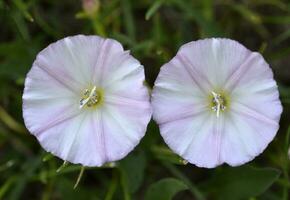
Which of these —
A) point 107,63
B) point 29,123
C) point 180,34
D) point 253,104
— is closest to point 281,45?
point 180,34

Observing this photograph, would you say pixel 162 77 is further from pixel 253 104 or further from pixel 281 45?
pixel 281 45

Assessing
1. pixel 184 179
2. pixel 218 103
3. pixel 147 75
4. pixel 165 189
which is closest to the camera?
pixel 218 103

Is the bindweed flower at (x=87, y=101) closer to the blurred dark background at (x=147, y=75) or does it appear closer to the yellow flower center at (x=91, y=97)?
the yellow flower center at (x=91, y=97)

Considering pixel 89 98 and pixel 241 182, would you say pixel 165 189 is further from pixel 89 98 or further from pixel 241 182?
pixel 89 98

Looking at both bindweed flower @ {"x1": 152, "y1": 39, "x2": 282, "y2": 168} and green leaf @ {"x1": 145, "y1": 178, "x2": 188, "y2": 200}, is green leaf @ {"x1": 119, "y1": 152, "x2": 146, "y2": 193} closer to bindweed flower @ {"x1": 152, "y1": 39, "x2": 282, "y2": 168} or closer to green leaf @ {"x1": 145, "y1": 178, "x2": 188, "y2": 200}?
green leaf @ {"x1": 145, "y1": 178, "x2": 188, "y2": 200}

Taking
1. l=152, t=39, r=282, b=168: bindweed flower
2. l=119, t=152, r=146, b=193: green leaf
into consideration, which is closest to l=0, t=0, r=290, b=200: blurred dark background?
l=119, t=152, r=146, b=193: green leaf

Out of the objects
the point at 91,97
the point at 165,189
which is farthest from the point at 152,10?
the point at 165,189
